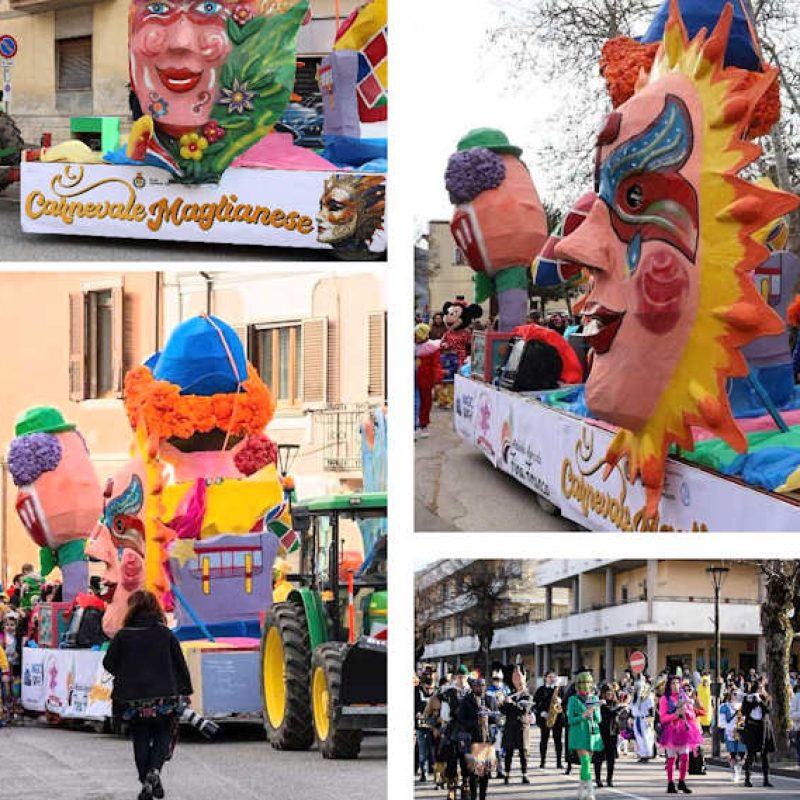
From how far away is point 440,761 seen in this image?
8375mm

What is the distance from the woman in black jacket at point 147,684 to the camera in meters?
7.02

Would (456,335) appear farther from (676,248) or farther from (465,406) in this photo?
(676,248)

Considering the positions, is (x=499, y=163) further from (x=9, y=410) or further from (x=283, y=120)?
(x=9, y=410)

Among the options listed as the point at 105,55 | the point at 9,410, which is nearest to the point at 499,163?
the point at 9,410

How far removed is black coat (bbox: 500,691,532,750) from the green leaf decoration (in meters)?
4.26

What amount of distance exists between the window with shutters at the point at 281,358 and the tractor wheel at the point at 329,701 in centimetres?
491

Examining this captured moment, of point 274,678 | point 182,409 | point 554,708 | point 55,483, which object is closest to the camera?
point 274,678

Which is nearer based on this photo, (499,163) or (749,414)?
(749,414)

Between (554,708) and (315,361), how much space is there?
421 centimetres

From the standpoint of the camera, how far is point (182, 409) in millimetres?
8938

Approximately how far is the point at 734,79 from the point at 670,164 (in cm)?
43

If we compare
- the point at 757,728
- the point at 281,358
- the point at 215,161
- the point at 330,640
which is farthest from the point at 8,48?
the point at 757,728

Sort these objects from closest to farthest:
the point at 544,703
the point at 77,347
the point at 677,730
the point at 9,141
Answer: the point at 677,730
the point at 544,703
the point at 77,347
the point at 9,141

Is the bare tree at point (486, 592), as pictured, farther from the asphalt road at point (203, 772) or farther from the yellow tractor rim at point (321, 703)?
the yellow tractor rim at point (321, 703)
